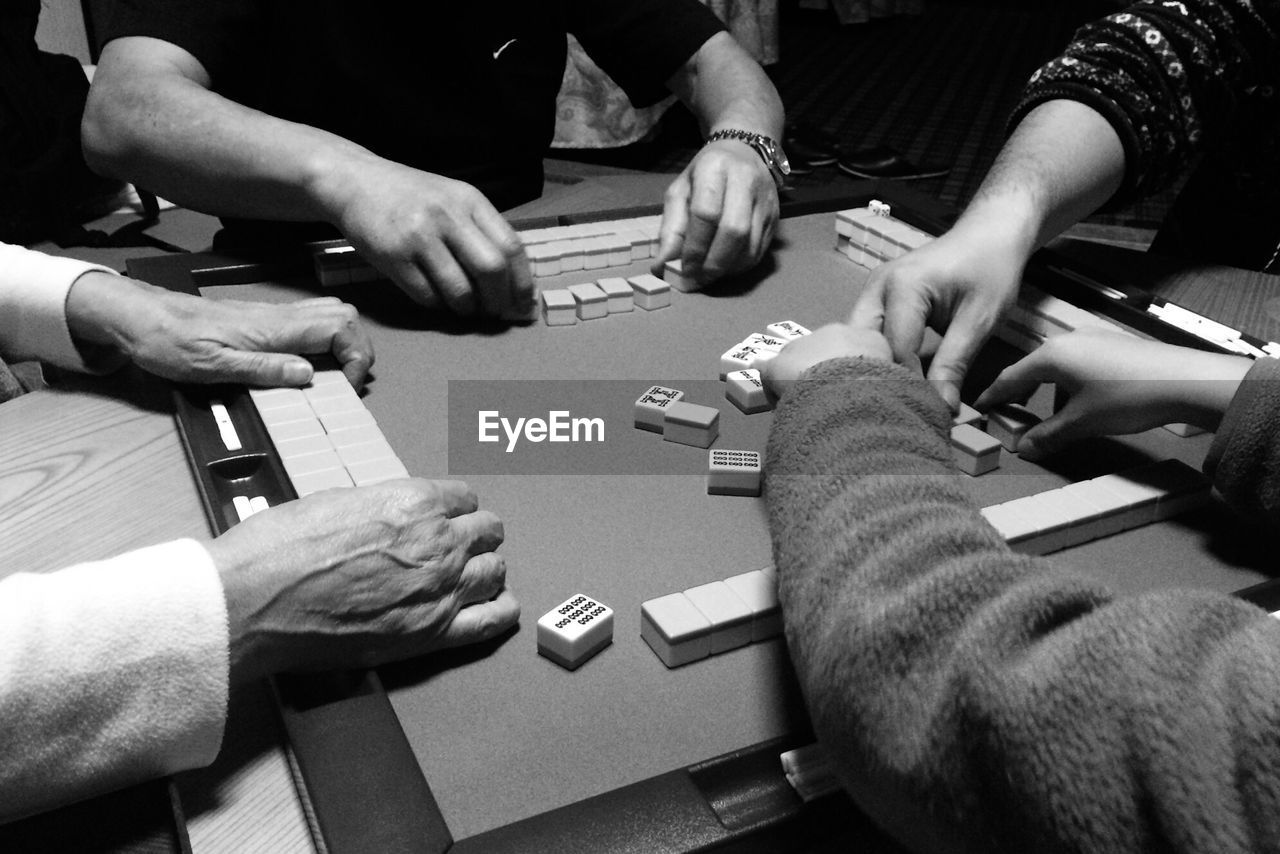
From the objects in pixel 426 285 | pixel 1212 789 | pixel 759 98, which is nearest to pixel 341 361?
pixel 426 285

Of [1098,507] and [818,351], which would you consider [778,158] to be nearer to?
[818,351]

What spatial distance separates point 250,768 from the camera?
0.67 meters

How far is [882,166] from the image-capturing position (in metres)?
3.70

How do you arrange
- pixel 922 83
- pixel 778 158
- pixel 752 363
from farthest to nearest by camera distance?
pixel 922 83
pixel 778 158
pixel 752 363

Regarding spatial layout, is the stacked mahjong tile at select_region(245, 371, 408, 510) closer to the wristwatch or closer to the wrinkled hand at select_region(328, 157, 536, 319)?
the wrinkled hand at select_region(328, 157, 536, 319)

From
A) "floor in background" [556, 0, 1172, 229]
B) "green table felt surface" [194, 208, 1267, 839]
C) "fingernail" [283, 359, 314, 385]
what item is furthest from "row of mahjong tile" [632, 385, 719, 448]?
"floor in background" [556, 0, 1172, 229]

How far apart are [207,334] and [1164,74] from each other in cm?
138

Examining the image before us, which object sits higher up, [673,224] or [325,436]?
[673,224]

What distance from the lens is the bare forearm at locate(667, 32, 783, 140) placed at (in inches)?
69.3

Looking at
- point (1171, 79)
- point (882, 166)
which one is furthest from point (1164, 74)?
point (882, 166)

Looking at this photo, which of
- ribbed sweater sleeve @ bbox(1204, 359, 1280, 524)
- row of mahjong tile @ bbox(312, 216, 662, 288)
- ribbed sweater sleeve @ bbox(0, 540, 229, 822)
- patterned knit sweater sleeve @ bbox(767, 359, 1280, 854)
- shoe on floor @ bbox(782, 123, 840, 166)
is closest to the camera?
patterned knit sweater sleeve @ bbox(767, 359, 1280, 854)

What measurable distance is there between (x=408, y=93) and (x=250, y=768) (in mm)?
1343

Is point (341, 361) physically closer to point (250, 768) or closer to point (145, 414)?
point (145, 414)

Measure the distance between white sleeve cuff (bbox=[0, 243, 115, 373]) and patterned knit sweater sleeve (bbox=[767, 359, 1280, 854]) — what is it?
2.79ft
